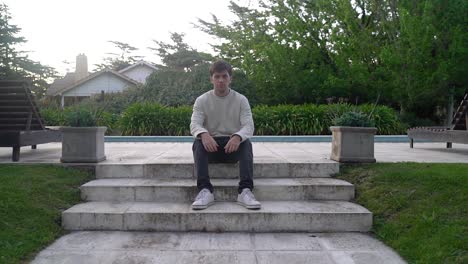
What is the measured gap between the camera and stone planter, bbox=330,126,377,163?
3832 millimetres

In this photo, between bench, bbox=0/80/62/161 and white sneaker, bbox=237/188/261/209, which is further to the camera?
bench, bbox=0/80/62/161

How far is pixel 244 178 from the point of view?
306 centimetres

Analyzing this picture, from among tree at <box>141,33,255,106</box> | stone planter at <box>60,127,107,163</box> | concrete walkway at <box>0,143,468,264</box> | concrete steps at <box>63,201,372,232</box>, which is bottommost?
concrete walkway at <box>0,143,468,264</box>

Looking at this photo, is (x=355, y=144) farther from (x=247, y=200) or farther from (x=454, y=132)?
(x=454, y=132)

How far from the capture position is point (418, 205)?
2.80 m

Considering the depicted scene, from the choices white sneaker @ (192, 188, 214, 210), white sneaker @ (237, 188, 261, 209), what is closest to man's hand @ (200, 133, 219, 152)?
white sneaker @ (192, 188, 214, 210)

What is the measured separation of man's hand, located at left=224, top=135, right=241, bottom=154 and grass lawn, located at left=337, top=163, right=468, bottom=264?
127cm

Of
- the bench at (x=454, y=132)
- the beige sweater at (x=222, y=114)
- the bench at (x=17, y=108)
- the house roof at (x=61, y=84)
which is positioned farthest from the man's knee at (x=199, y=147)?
the house roof at (x=61, y=84)

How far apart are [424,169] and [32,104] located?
497 centimetres

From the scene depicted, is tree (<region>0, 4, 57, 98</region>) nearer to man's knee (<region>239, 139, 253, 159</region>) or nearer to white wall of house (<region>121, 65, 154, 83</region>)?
white wall of house (<region>121, 65, 154, 83</region>)

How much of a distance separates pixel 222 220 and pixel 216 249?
37 cm

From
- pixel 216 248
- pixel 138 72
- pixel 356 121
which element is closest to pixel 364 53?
pixel 356 121

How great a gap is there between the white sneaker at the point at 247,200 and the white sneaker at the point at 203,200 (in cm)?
26

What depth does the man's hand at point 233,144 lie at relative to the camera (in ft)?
9.97
